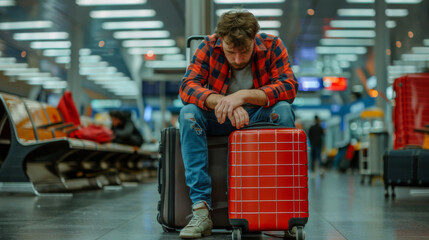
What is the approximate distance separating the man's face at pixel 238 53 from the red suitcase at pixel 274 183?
0.46m

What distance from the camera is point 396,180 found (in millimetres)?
5332

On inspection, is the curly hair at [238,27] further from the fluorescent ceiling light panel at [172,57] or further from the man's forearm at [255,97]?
the fluorescent ceiling light panel at [172,57]

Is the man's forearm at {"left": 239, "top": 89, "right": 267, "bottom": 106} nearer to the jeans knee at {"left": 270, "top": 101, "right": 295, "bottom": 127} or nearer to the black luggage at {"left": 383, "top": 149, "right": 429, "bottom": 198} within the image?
the jeans knee at {"left": 270, "top": 101, "right": 295, "bottom": 127}

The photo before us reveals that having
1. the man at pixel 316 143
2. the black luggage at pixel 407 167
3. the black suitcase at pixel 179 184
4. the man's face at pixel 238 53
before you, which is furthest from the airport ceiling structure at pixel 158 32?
the man's face at pixel 238 53

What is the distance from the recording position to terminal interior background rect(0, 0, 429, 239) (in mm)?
6500

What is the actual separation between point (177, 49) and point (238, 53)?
56.6 ft

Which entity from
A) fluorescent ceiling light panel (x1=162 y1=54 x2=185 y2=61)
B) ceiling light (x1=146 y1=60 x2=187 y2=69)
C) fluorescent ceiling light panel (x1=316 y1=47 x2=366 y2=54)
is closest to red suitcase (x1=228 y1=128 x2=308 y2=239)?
fluorescent ceiling light panel (x1=316 y1=47 x2=366 y2=54)

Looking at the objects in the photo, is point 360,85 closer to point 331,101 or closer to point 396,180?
point 331,101

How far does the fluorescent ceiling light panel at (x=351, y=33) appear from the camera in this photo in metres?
17.0

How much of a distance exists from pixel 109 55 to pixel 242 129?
18.9 metres

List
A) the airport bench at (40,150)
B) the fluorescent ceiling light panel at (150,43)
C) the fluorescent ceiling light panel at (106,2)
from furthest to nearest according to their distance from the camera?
1. the fluorescent ceiling light panel at (150,43)
2. the fluorescent ceiling light panel at (106,2)
3. the airport bench at (40,150)

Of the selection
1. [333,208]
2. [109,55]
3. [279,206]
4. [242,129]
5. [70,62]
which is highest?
[109,55]

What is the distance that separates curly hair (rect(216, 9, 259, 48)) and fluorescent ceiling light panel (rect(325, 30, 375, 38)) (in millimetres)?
15250

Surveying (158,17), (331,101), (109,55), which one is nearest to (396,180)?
(158,17)
